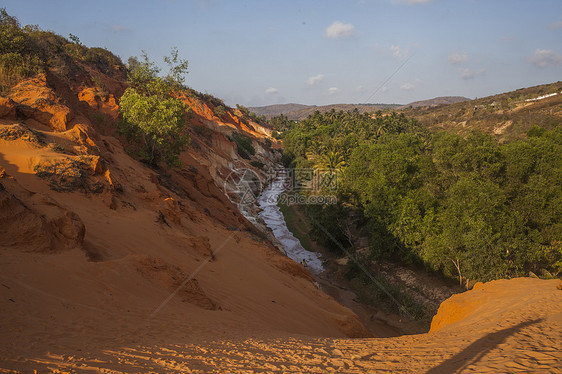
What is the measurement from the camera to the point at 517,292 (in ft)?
32.8

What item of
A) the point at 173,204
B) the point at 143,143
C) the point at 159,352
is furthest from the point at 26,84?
the point at 159,352

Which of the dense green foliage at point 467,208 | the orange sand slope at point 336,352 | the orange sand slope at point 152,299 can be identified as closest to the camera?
the orange sand slope at point 336,352

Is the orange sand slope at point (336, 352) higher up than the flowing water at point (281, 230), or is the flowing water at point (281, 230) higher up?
the orange sand slope at point (336, 352)

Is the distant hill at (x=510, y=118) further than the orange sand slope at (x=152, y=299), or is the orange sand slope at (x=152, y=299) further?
the distant hill at (x=510, y=118)

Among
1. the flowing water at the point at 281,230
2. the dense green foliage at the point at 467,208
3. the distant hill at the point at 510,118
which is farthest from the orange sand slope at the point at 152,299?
the distant hill at the point at 510,118

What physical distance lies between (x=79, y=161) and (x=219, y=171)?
29870mm

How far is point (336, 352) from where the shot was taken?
608cm

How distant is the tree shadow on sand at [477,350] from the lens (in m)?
5.07

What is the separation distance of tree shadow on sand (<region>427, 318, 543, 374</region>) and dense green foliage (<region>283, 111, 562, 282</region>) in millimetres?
12747

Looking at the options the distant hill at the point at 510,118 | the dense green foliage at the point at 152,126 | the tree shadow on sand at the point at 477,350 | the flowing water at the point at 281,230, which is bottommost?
the flowing water at the point at 281,230

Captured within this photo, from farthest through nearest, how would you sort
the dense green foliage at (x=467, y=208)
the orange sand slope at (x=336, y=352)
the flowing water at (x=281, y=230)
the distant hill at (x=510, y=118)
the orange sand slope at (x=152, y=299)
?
the distant hill at (x=510, y=118) < the flowing water at (x=281, y=230) < the dense green foliage at (x=467, y=208) < the orange sand slope at (x=152, y=299) < the orange sand slope at (x=336, y=352)

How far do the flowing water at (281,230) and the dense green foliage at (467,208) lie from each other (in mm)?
2433

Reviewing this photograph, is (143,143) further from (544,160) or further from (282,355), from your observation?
(544,160)

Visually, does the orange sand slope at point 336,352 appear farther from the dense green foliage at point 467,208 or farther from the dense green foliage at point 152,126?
the dense green foliage at point 152,126
